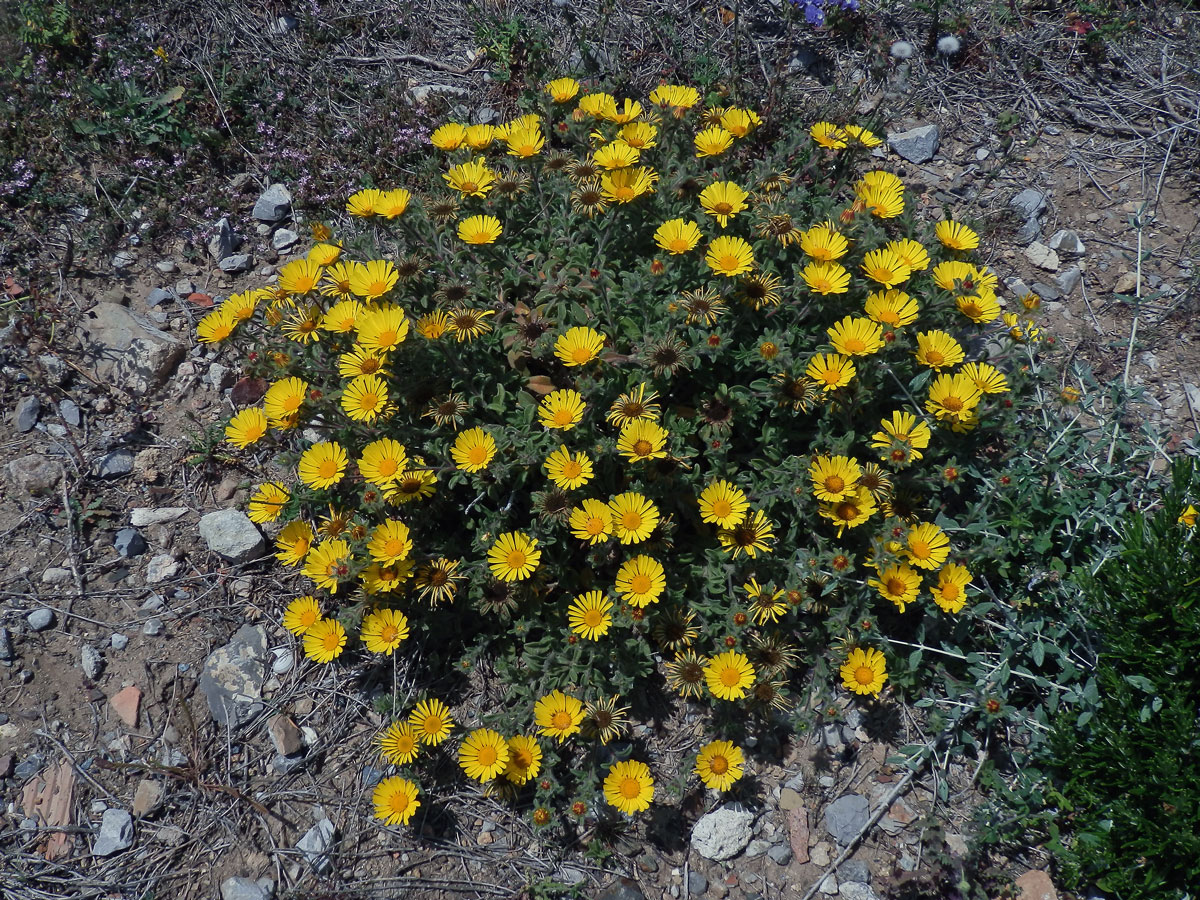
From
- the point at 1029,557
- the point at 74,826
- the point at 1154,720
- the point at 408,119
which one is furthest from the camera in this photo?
the point at 408,119

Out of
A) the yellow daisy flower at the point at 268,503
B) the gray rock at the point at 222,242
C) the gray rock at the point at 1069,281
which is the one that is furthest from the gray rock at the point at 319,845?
the gray rock at the point at 1069,281

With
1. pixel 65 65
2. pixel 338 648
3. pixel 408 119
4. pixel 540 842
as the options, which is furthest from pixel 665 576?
pixel 65 65

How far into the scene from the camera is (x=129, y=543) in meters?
4.20

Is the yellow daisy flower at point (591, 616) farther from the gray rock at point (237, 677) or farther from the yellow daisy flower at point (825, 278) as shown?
the yellow daisy flower at point (825, 278)

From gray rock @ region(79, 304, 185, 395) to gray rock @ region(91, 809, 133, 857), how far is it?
234 cm

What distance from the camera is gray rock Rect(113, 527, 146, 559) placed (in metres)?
4.20

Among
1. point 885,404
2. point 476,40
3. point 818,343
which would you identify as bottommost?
point 885,404

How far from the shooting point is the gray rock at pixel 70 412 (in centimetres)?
457

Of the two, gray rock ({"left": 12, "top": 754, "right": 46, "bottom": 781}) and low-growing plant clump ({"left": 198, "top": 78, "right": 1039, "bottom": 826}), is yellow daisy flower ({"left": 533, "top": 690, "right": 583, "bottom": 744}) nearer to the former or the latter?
low-growing plant clump ({"left": 198, "top": 78, "right": 1039, "bottom": 826})

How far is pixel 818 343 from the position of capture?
397 cm

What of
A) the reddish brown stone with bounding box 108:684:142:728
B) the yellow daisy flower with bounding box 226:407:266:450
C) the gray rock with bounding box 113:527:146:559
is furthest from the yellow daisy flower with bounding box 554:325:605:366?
the reddish brown stone with bounding box 108:684:142:728

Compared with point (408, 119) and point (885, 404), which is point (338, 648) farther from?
point (408, 119)

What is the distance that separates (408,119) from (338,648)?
12.3ft

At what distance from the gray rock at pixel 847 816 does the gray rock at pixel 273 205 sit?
190 inches
